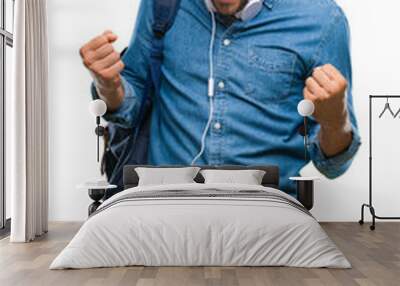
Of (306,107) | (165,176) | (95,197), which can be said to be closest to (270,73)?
(306,107)

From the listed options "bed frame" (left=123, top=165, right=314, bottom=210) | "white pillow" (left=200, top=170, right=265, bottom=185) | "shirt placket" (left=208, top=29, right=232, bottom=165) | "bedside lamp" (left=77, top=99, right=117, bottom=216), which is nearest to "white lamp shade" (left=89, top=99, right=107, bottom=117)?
"bedside lamp" (left=77, top=99, right=117, bottom=216)

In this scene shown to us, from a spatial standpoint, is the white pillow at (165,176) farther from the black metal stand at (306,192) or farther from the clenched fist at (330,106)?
the clenched fist at (330,106)

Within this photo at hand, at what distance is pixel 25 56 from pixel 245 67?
2.39 metres

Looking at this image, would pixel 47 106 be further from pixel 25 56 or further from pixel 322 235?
pixel 322 235

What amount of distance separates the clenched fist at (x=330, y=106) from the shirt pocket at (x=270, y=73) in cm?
25

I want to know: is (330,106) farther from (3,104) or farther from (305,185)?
(3,104)

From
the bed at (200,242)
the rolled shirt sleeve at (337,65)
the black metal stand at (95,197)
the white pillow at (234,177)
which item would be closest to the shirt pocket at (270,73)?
the rolled shirt sleeve at (337,65)

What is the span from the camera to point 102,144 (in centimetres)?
705

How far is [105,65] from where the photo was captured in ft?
23.0

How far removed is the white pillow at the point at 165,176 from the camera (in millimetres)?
6301

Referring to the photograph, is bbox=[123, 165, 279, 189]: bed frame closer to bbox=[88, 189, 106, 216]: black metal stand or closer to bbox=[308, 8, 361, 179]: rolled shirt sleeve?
bbox=[88, 189, 106, 216]: black metal stand

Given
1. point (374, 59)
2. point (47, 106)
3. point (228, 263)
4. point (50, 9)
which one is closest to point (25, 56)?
point (47, 106)

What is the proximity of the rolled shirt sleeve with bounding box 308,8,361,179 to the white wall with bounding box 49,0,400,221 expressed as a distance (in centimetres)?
9

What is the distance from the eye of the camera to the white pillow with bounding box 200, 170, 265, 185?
624 cm
